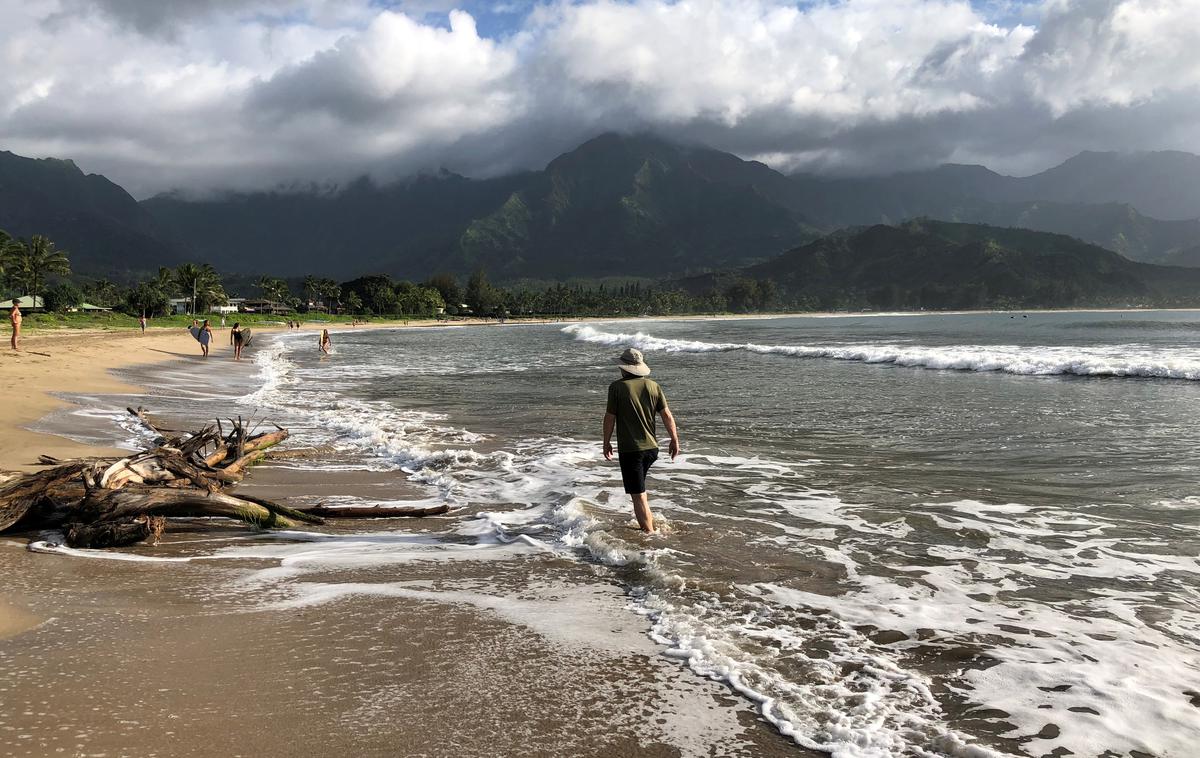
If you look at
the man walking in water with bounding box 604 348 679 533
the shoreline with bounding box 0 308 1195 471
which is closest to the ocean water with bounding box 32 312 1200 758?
the man walking in water with bounding box 604 348 679 533

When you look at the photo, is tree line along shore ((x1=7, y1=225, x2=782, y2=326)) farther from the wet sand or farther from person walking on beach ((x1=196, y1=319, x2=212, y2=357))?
the wet sand

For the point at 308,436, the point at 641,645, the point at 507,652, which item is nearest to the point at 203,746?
the point at 507,652

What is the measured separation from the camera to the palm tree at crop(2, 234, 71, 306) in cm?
8569

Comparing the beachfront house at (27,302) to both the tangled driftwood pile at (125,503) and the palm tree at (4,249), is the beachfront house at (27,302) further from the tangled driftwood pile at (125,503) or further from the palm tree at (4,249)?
the tangled driftwood pile at (125,503)

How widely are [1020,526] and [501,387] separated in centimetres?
1837

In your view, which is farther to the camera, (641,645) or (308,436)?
(308,436)

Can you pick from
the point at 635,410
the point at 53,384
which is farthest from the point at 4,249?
the point at 635,410

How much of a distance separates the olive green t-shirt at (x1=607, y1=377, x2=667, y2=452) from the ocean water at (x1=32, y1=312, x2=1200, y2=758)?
954mm

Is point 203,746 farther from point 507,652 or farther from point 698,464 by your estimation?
point 698,464

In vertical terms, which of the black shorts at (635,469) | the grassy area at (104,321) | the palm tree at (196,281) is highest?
the palm tree at (196,281)

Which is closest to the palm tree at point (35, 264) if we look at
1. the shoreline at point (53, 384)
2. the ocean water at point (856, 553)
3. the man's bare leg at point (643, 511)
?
the shoreline at point (53, 384)

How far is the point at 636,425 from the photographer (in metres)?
7.51

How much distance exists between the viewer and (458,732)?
3582 mm

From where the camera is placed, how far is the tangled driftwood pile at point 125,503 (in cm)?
673
